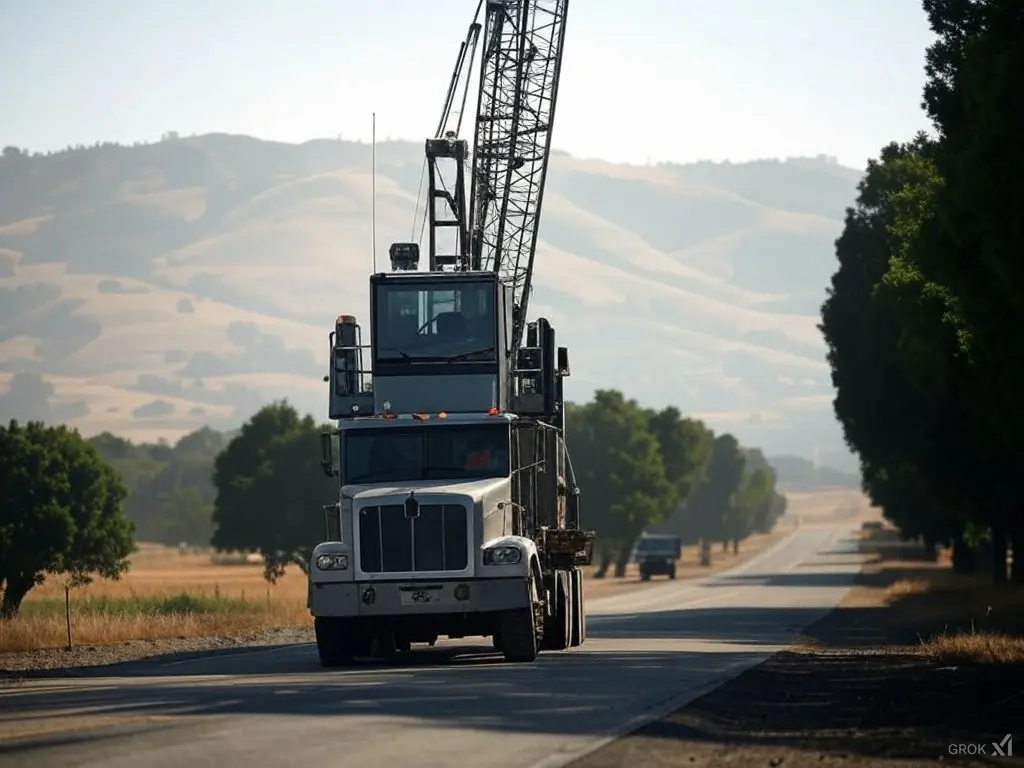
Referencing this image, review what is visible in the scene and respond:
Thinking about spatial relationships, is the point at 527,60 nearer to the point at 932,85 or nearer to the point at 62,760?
the point at 932,85

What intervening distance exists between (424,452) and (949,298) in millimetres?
11387

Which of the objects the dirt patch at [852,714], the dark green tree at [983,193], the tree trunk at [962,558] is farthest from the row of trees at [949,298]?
the dirt patch at [852,714]

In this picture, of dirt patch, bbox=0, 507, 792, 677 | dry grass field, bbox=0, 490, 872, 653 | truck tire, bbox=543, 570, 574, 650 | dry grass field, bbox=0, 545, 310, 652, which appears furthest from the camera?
dry grass field, bbox=0, 490, 872, 653

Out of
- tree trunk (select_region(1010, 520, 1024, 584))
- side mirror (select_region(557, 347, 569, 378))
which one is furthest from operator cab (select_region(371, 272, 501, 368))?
tree trunk (select_region(1010, 520, 1024, 584))

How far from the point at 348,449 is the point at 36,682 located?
216 inches

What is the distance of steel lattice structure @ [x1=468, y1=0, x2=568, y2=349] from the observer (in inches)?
1986

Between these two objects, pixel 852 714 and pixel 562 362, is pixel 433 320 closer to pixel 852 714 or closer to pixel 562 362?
pixel 562 362

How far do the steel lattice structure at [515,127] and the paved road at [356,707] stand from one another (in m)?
17.7

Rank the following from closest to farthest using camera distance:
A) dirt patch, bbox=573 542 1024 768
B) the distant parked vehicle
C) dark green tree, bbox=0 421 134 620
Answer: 1. dirt patch, bbox=573 542 1024 768
2. dark green tree, bbox=0 421 134 620
3. the distant parked vehicle

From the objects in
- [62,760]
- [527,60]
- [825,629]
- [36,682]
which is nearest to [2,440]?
[527,60]

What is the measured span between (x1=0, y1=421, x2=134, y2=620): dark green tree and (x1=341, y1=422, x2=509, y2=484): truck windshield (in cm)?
4046

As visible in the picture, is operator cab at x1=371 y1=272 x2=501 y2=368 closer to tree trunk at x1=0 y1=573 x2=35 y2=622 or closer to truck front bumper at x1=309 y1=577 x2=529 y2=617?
truck front bumper at x1=309 y1=577 x2=529 y2=617

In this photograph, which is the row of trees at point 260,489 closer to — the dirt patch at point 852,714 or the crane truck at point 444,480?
the crane truck at point 444,480

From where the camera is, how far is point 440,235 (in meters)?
45.1
